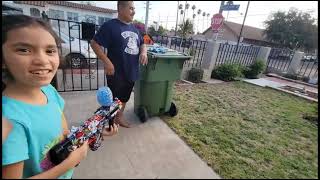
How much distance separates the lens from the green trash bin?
10.4 ft

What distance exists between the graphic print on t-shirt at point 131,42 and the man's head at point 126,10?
16 centimetres

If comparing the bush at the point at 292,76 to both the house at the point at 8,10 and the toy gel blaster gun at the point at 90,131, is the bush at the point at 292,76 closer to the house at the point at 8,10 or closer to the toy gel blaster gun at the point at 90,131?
the house at the point at 8,10

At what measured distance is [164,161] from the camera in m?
2.55

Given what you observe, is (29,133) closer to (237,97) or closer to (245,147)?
(245,147)

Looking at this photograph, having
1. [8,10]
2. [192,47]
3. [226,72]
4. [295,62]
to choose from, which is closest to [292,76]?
[295,62]

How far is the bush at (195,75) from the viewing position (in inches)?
256

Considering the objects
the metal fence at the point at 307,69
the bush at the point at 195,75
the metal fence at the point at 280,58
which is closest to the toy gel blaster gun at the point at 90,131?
the bush at the point at 195,75

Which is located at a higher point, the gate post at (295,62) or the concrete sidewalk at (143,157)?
the gate post at (295,62)

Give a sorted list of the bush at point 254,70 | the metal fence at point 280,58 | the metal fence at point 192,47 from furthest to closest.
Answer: the metal fence at point 280,58, the bush at point 254,70, the metal fence at point 192,47

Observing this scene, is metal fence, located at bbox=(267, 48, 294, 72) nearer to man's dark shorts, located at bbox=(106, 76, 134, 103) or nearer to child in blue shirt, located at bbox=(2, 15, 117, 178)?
man's dark shorts, located at bbox=(106, 76, 134, 103)

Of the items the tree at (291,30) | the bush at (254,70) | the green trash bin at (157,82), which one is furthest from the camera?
the tree at (291,30)

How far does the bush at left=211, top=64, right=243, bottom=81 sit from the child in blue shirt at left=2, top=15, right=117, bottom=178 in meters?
6.78

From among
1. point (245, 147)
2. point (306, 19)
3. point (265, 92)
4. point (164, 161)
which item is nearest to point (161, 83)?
point (164, 161)

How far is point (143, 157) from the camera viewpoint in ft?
8.46
